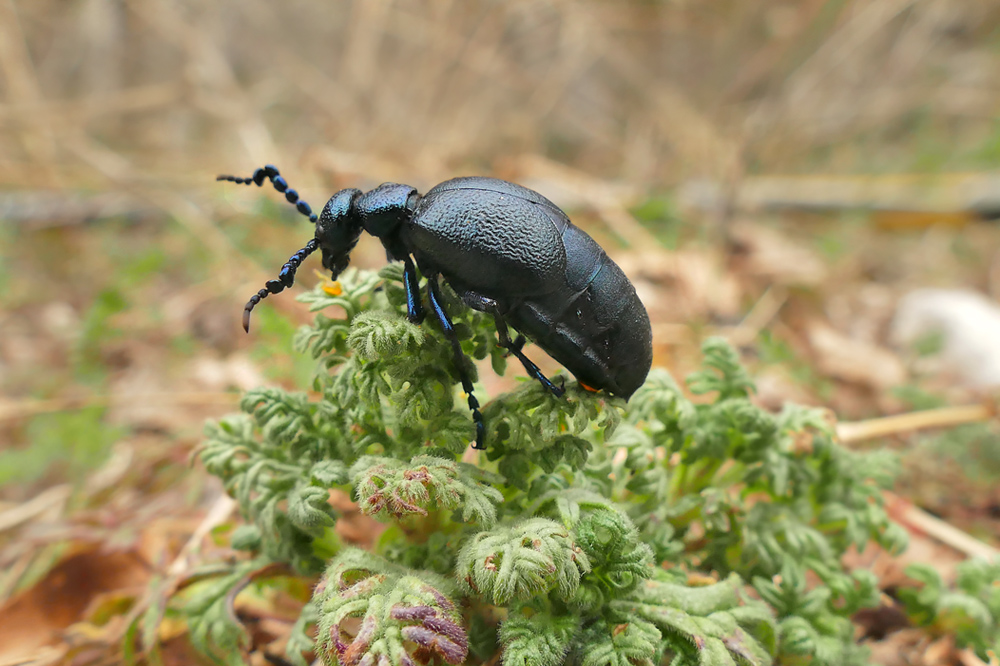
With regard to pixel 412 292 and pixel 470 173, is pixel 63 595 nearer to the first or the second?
pixel 412 292

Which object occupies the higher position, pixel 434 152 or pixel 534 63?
pixel 534 63

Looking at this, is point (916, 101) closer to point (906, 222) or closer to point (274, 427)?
point (906, 222)

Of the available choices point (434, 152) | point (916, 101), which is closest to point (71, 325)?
point (434, 152)

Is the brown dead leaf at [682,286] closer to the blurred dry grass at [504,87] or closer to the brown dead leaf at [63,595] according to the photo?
the blurred dry grass at [504,87]

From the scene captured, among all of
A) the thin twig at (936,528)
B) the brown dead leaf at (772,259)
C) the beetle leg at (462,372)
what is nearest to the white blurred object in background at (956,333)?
the brown dead leaf at (772,259)

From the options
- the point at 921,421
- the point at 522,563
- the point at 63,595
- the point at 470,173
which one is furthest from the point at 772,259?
the point at 63,595

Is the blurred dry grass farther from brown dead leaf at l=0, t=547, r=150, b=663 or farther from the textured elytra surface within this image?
the textured elytra surface
